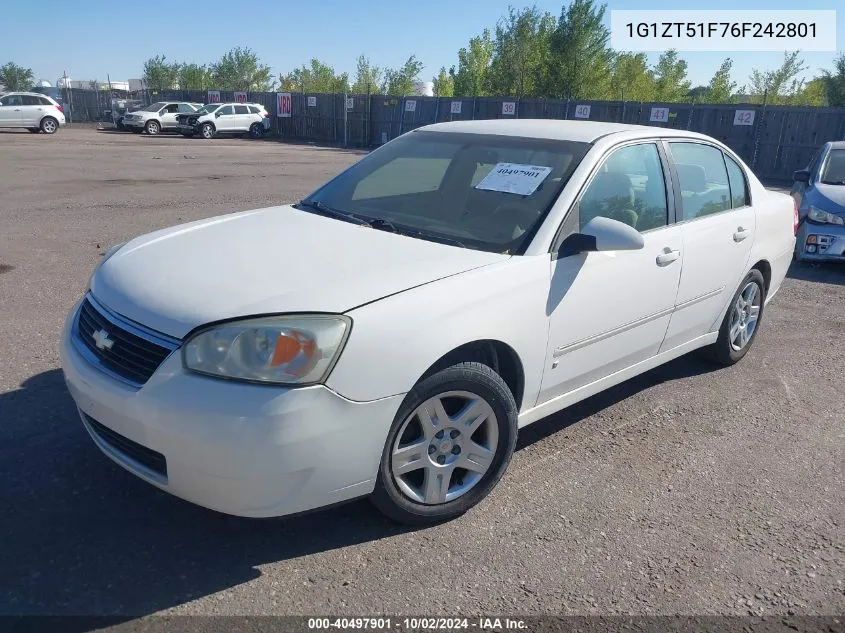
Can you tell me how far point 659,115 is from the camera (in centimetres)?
2442

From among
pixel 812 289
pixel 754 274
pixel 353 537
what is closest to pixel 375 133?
pixel 812 289

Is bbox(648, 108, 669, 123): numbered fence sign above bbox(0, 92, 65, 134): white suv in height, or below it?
above

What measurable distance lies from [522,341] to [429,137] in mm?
1766

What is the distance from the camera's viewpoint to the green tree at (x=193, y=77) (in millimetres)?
62312

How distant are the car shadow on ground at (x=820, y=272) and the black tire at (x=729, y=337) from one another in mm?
3525

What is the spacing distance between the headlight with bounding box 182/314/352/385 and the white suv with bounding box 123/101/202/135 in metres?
33.5

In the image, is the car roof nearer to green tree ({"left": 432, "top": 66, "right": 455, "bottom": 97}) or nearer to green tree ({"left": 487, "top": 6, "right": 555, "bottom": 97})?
green tree ({"left": 487, "top": 6, "right": 555, "bottom": 97})

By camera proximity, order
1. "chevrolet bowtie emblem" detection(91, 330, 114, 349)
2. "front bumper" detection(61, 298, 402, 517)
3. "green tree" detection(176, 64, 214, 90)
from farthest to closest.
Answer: "green tree" detection(176, 64, 214, 90), "chevrolet bowtie emblem" detection(91, 330, 114, 349), "front bumper" detection(61, 298, 402, 517)

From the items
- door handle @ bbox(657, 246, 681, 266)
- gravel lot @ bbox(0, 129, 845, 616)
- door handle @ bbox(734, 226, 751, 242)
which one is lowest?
gravel lot @ bbox(0, 129, 845, 616)

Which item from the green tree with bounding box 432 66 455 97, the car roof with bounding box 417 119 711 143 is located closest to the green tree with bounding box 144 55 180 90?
the green tree with bounding box 432 66 455 97

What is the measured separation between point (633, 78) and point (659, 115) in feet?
56.5

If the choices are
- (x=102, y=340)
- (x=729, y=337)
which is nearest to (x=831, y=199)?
(x=729, y=337)

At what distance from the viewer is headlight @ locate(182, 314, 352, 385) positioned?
8.31 ft

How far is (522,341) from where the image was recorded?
10.5 feet
